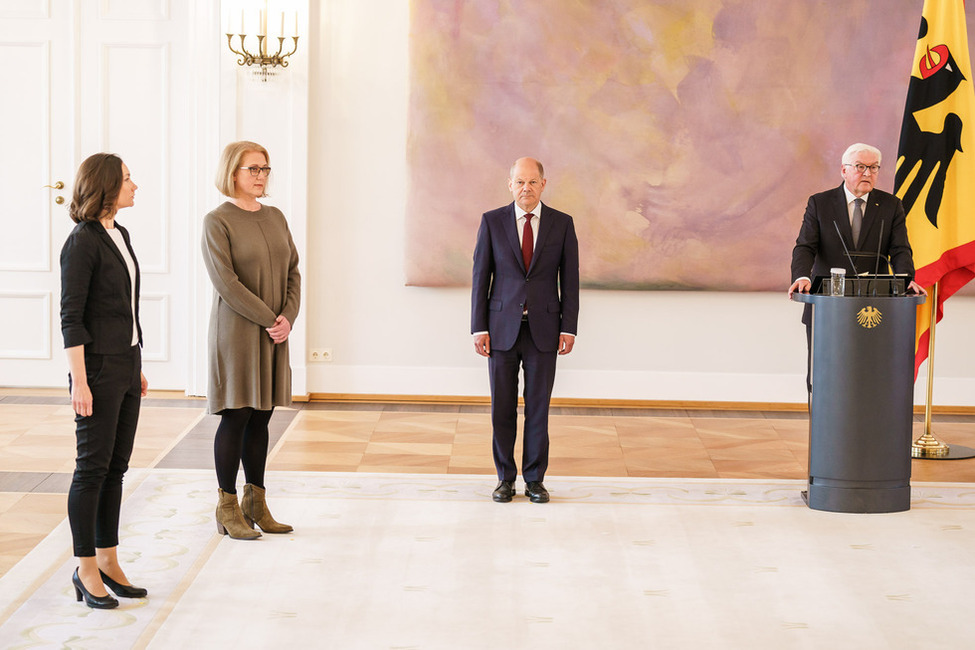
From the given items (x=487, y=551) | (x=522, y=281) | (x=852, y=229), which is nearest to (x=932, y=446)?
(x=852, y=229)

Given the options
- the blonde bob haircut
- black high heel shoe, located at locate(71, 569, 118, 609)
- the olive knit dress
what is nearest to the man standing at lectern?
the olive knit dress

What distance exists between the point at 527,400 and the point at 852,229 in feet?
5.58

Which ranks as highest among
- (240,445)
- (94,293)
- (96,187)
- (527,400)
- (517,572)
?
(96,187)

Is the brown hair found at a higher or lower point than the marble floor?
higher

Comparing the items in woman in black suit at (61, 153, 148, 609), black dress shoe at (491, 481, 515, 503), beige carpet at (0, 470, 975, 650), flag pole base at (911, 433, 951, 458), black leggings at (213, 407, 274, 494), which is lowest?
beige carpet at (0, 470, 975, 650)

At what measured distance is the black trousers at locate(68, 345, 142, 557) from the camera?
3.25 m

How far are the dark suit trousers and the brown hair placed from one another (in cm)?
192

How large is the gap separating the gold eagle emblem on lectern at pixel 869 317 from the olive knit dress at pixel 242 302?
2.30 m

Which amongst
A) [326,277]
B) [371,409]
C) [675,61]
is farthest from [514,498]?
[675,61]

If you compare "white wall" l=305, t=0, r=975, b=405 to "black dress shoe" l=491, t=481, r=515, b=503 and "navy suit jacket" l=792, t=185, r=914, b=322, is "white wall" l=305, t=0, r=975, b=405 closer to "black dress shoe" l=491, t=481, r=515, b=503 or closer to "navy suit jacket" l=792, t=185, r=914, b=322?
"navy suit jacket" l=792, t=185, r=914, b=322

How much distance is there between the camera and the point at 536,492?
4.73 m

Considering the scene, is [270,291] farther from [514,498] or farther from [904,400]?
[904,400]

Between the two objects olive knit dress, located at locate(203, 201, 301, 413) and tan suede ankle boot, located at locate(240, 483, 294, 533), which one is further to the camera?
tan suede ankle boot, located at locate(240, 483, 294, 533)

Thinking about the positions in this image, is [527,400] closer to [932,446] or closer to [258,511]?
[258,511]
